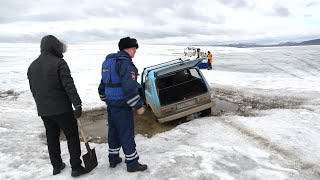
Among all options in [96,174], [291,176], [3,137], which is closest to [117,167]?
[96,174]

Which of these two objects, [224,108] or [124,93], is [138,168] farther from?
[224,108]

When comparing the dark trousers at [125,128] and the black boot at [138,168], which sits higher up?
the dark trousers at [125,128]

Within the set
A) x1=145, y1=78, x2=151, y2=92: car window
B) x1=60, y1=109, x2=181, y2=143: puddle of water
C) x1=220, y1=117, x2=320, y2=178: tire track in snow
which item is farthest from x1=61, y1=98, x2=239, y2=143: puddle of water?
x1=220, y1=117, x2=320, y2=178: tire track in snow

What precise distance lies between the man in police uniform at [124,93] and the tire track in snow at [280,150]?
252 centimetres

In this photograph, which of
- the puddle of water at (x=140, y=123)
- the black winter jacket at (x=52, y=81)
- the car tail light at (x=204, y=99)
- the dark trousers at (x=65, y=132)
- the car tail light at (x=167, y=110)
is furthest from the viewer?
the car tail light at (x=204, y=99)

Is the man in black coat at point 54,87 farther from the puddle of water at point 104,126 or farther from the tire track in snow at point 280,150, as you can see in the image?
the tire track in snow at point 280,150

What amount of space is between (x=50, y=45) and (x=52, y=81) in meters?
0.53

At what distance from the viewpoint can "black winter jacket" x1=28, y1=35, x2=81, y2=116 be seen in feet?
15.2

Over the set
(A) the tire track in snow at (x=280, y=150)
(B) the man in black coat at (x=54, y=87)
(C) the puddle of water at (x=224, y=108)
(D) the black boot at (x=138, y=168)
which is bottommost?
(C) the puddle of water at (x=224, y=108)

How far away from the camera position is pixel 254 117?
8.66 m

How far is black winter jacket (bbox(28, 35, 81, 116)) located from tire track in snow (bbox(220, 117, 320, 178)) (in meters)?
3.69

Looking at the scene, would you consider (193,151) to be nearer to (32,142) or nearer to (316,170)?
(316,170)

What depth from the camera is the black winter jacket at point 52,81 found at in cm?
464

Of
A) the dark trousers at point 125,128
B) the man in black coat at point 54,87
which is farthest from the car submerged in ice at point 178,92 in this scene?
the man in black coat at point 54,87
